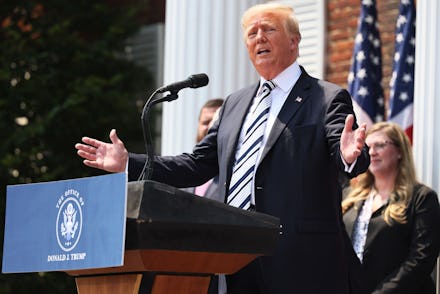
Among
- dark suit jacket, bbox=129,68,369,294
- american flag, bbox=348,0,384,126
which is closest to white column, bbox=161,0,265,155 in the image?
american flag, bbox=348,0,384,126

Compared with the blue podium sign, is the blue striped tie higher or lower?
higher

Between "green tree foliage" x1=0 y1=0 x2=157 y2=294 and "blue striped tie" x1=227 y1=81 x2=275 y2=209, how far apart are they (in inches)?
257

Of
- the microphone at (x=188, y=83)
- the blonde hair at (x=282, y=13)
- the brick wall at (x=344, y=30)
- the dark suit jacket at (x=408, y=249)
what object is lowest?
the dark suit jacket at (x=408, y=249)

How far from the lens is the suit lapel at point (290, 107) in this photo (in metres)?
4.51

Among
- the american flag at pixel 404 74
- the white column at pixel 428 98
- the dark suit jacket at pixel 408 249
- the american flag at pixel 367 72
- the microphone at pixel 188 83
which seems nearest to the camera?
the microphone at pixel 188 83

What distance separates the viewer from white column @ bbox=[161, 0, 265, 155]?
729cm

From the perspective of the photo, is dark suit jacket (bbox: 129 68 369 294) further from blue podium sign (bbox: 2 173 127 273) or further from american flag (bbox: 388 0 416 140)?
american flag (bbox: 388 0 416 140)

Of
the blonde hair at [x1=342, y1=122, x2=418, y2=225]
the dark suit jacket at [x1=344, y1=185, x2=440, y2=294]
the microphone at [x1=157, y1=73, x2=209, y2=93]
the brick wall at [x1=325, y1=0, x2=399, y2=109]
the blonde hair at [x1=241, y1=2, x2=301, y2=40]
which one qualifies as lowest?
the dark suit jacket at [x1=344, y1=185, x2=440, y2=294]

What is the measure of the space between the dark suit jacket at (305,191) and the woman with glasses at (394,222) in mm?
1391

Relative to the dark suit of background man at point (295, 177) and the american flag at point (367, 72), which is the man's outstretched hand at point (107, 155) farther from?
the american flag at point (367, 72)

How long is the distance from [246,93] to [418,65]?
1.79 meters

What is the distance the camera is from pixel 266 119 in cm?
467

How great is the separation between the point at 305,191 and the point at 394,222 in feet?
5.49

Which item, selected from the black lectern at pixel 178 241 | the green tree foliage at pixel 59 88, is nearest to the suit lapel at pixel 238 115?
the black lectern at pixel 178 241
